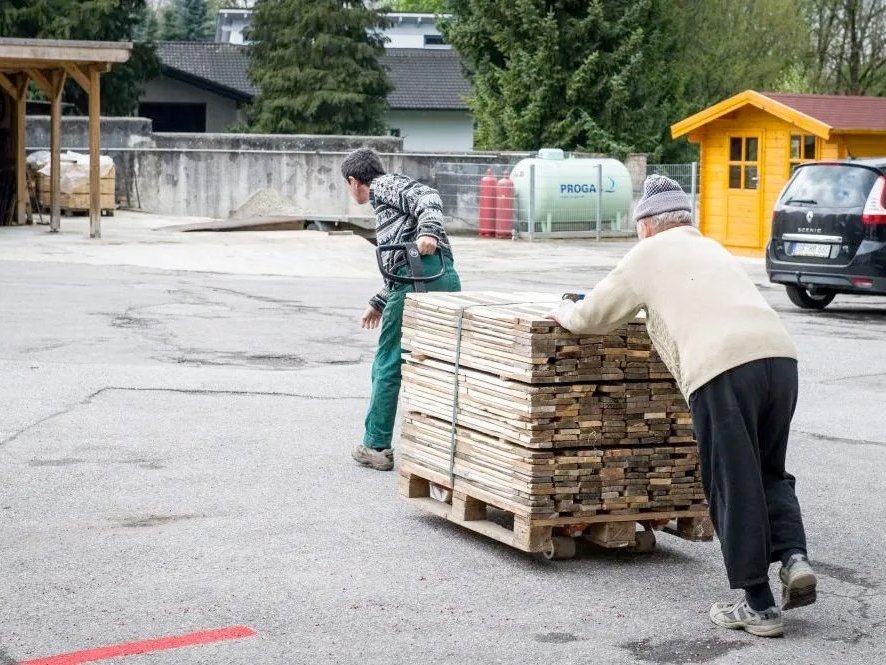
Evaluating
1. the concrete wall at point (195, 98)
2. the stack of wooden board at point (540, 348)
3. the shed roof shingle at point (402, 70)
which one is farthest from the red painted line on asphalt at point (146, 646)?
the shed roof shingle at point (402, 70)

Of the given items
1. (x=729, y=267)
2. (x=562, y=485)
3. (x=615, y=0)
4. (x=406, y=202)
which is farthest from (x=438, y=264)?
(x=615, y=0)

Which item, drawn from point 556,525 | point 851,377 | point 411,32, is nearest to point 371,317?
point 556,525

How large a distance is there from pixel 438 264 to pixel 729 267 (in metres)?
2.72

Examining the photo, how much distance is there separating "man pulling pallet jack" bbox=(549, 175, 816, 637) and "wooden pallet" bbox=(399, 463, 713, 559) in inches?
31.0

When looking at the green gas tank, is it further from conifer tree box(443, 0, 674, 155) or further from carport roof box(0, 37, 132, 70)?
carport roof box(0, 37, 132, 70)

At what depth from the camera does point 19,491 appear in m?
7.66

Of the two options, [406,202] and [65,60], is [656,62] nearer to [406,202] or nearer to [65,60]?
[65,60]

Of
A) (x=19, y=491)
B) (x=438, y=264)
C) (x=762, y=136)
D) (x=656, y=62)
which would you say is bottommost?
(x=19, y=491)

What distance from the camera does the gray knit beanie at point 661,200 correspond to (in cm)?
577

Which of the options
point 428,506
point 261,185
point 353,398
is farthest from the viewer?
point 261,185

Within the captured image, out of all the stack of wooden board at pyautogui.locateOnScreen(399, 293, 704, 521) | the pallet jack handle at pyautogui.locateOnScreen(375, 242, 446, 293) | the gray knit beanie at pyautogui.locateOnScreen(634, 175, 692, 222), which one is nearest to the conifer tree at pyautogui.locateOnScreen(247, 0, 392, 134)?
A: the pallet jack handle at pyautogui.locateOnScreen(375, 242, 446, 293)

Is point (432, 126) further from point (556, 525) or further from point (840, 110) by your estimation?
point (556, 525)

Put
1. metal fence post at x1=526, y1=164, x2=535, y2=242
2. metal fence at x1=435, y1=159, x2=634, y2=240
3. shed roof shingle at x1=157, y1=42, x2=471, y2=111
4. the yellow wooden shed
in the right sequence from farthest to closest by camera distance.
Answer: shed roof shingle at x1=157, y1=42, x2=471, y2=111 < metal fence at x1=435, y1=159, x2=634, y2=240 < metal fence post at x1=526, y1=164, x2=535, y2=242 < the yellow wooden shed

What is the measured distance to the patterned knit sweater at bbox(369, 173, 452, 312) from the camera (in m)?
8.13
